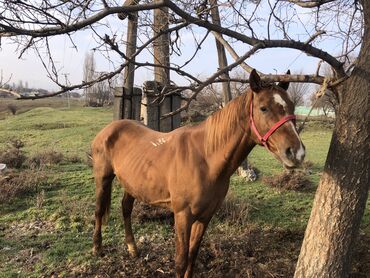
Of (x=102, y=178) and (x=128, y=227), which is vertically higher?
(x=102, y=178)

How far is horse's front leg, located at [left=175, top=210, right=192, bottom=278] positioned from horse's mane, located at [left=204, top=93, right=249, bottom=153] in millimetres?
617

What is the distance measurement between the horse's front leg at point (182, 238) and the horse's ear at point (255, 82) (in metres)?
1.24

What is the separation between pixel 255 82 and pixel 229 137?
571mm

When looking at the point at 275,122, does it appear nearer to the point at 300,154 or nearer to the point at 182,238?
the point at 300,154

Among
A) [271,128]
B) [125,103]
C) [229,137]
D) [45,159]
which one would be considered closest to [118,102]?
[125,103]

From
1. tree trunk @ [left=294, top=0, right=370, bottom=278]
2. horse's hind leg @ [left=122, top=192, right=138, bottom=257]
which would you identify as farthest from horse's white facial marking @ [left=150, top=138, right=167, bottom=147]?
tree trunk @ [left=294, top=0, right=370, bottom=278]

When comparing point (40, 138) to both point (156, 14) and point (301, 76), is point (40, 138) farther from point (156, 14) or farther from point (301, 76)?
point (301, 76)

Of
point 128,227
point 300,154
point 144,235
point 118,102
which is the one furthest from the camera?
point 118,102

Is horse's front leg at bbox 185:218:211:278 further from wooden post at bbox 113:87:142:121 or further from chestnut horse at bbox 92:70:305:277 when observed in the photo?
wooden post at bbox 113:87:142:121

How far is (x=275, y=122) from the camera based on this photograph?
8.54 feet

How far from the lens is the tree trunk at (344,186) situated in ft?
9.34

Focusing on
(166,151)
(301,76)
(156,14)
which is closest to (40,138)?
(156,14)

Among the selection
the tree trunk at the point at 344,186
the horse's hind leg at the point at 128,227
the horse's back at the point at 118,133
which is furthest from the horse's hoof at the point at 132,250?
the tree trunk at the point at 344,186

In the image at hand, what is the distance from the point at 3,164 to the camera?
7.78m
